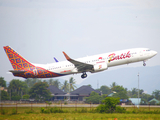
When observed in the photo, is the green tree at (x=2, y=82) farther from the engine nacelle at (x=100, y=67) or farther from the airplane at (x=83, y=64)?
the engine nacelle at (x=100, y=67)

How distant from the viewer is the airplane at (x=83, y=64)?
141ft

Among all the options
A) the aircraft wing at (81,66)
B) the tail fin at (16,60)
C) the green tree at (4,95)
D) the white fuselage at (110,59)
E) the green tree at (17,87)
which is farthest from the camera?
the green tree at (17,87)

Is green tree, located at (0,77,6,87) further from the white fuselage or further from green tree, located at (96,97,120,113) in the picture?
green tree, located at (96,97,120,113)

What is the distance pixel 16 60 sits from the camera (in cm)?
4675

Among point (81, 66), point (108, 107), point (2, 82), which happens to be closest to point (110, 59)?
point (81, 66)

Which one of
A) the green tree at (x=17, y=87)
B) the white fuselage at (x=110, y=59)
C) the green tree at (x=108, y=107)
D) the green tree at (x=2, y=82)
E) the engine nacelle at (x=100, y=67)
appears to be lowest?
the green tree at (x=108, y=107)

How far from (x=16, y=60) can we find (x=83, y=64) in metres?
14.5

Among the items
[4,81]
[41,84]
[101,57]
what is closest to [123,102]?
[41,84]

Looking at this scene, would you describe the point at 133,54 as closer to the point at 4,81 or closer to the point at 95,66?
the point at 95,66

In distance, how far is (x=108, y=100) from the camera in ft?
127

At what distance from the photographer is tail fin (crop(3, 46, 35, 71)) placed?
1818 inches

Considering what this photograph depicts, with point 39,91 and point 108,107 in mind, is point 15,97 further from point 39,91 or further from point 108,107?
point 108,107

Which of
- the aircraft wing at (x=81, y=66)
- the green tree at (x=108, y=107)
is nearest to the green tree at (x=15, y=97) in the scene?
the aircraft wing at (x=81, y=66)

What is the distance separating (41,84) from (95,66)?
31.7 metres
